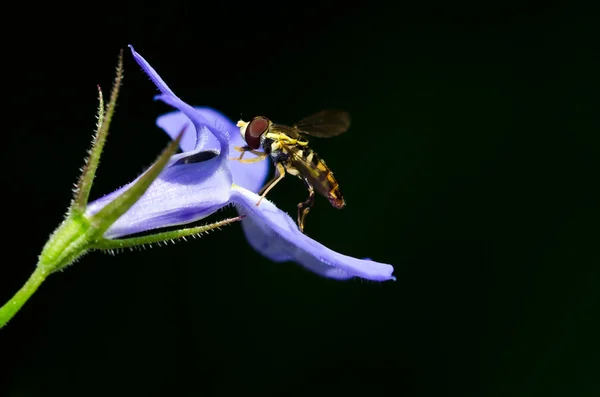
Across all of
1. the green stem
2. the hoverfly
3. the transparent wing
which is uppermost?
the green stem

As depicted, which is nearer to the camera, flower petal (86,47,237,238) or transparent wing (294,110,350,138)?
flower petal (86,47,237,238)

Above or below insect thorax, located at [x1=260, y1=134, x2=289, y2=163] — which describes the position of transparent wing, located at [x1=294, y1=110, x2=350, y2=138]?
below

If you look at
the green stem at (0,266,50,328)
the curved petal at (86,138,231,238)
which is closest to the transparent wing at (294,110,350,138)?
the curved petal at (86,138,231,238)

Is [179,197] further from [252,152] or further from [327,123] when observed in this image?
[327,123]

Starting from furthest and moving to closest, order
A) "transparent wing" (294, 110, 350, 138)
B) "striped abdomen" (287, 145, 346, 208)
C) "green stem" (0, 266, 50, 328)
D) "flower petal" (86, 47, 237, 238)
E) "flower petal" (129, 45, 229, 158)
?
1. "transparent wing" (294, 110, 350, 138)
2. "striped abdomen" (287, 145, 346, 208)
3. "flower petal" (86, 47, 237, 238)
4. "flower petal" (129, 45, 229, 158)
5. "green stem" (0, 266, 50, 328)

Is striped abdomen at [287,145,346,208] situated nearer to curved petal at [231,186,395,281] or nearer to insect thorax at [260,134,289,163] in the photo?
insect thorax at [260,134,289,163]

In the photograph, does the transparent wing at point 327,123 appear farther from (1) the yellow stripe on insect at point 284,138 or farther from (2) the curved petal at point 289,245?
(2) the curved petal at point 289,245

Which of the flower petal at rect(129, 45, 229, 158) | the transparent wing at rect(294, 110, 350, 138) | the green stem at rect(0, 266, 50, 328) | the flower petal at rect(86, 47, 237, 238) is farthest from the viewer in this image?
the transparent wing at rect(294, 110, 350, 138)
